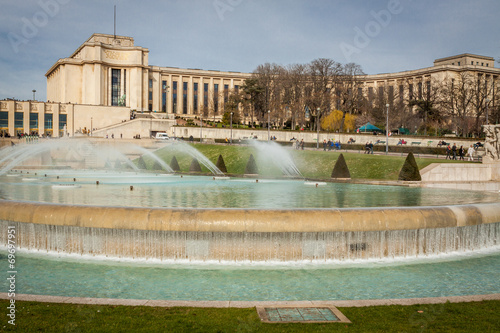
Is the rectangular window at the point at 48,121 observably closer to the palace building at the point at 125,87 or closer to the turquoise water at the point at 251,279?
the palace building at the point at 125,87

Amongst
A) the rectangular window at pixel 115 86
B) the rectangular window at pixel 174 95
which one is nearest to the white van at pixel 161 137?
the rectangular window at pixel 115 86

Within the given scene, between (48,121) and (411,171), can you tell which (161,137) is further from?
(411,171)

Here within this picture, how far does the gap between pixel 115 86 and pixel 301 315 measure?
11064 cm

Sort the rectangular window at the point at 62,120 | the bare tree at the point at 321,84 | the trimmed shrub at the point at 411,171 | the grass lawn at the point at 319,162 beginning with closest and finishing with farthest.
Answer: the trimmed shrub at the point at 411,171
the grass lawn at the point at 319,162
the bare tree at the point at 321,84
the rectangular window at the point at 62,120

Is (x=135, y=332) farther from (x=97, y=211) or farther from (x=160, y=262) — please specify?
(x=97, y=211)

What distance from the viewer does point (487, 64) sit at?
128625 mm

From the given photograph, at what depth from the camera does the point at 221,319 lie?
607 cm

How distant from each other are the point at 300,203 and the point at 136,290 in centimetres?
783

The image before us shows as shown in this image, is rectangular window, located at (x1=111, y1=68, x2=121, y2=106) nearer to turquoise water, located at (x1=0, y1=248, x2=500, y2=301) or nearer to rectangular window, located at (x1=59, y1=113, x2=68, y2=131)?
rectangular window, located at (x1=59, y1=113, x2=68, y2=131)

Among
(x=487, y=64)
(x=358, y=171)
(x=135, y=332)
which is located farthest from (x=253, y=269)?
(x=487, y=64)

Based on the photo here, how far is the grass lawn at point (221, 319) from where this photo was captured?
5.70 metres

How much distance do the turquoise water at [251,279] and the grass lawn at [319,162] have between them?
69.9 ft

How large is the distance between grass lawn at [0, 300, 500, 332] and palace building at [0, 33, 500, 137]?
83.2m

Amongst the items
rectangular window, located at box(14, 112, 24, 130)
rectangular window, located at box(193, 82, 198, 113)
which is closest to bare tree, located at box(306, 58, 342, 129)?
rectangular window, located at box(193, 82, 198, 113)
